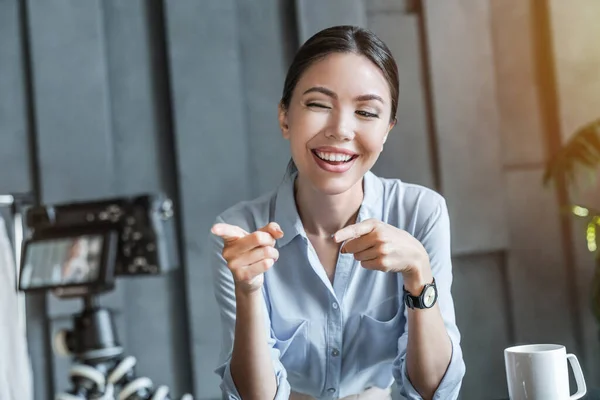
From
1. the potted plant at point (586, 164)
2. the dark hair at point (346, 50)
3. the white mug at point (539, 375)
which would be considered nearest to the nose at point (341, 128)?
the dark hair at point (346, 50)

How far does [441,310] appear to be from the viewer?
1154 millimetres

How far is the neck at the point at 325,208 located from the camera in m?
1.26

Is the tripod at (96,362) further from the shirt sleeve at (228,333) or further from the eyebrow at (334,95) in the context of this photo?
the eyebrow at (334,95)

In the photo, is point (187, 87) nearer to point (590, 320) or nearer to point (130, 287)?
point (130, 287)

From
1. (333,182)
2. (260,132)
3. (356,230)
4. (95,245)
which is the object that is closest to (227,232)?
(356,230)

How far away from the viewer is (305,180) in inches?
49.1

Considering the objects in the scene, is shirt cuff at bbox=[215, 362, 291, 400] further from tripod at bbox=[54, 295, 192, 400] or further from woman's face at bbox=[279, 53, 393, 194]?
tripod at bbox=[54, 295, 192, 400]

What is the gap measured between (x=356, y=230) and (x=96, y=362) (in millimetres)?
820

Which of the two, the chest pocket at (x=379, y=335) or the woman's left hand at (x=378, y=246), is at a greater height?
the woman's left hand at (x=378, y=246)

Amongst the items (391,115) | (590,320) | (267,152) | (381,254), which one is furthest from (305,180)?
(590,320)

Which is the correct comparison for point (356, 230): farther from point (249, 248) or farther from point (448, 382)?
point (448, 382)

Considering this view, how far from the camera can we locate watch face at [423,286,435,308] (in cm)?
104

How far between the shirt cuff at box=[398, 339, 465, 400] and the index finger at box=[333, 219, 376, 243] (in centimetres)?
29

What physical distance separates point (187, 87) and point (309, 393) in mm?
987
